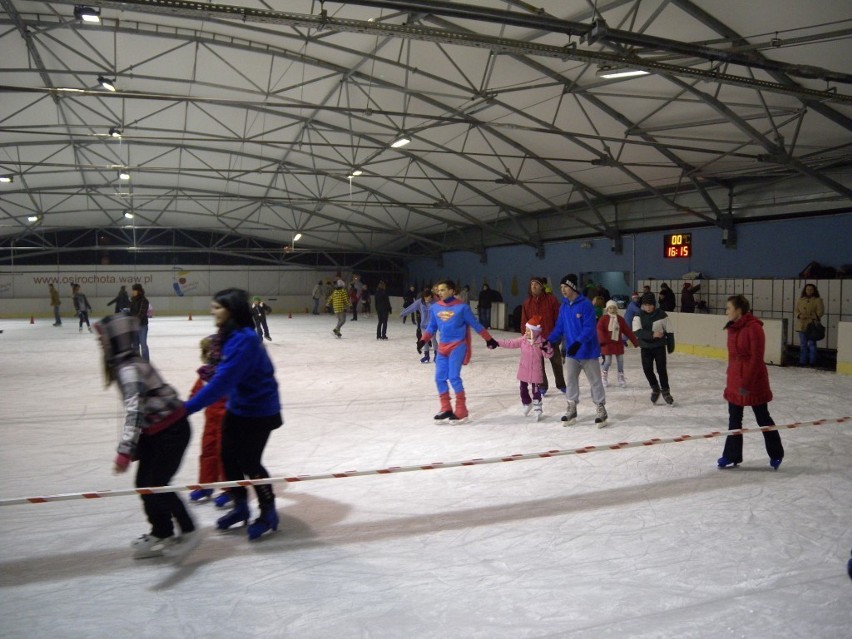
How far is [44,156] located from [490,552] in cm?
2178

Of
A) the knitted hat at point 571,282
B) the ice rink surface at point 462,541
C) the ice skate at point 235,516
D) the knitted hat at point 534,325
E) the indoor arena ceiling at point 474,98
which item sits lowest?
the ice rink surface at point 462,541

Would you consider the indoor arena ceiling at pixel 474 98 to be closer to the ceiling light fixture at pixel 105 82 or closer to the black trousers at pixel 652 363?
the ceiling light fixture at pixel 105 82

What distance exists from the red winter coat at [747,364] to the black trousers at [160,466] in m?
3.96

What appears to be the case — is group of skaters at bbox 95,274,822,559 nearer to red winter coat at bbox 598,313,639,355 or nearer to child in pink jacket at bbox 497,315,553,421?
child in pink jacket at bbox 497,315,553,421

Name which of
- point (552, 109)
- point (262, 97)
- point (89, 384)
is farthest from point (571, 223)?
point (89, 384)

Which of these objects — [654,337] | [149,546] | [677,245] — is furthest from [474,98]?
[149,546]

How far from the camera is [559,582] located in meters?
3.23

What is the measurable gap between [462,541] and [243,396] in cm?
152

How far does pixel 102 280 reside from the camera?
32.8 m

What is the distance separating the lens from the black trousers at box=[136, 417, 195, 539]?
3.50 m

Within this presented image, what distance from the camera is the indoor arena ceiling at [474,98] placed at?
30.2ft

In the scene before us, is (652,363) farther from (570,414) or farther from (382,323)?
(382,323)

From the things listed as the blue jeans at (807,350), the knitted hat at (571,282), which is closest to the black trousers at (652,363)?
the knitted hat at (571,282)

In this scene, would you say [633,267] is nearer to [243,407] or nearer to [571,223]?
[571,223]
